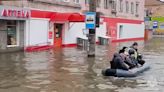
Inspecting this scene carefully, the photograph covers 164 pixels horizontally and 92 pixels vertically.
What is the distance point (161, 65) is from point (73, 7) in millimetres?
16743

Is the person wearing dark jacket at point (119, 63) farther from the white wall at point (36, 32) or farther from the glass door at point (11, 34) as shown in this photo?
the white wall at point (36, 32)

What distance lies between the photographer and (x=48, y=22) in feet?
104

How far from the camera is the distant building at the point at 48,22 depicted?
1076 inches

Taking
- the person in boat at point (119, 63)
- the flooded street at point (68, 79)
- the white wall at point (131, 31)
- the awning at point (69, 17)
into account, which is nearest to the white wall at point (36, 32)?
the awning at point (69, 17)

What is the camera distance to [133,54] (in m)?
18.7

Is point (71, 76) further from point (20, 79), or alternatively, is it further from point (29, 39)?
point (29, 39)

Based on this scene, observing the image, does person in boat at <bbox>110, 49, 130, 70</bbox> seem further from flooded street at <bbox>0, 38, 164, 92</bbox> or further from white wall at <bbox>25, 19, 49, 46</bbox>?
white wall at <bbox>25, 19, 49, 46</bbox>

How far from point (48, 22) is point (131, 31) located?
76.0 feet

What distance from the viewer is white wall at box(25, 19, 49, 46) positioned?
28.8m

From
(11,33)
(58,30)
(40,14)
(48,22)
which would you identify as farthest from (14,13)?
(58,30)

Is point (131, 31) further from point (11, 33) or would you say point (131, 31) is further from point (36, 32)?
point (11, 33)

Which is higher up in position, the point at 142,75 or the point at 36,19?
the point at 36,19

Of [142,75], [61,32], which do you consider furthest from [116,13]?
[142,75]

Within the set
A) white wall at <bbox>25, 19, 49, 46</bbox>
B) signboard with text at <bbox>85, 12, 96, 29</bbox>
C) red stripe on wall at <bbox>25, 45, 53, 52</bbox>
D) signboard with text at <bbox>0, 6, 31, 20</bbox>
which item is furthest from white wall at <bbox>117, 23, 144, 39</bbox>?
signboard with text at <bbox>85, 12, 96, 29</bbox>
